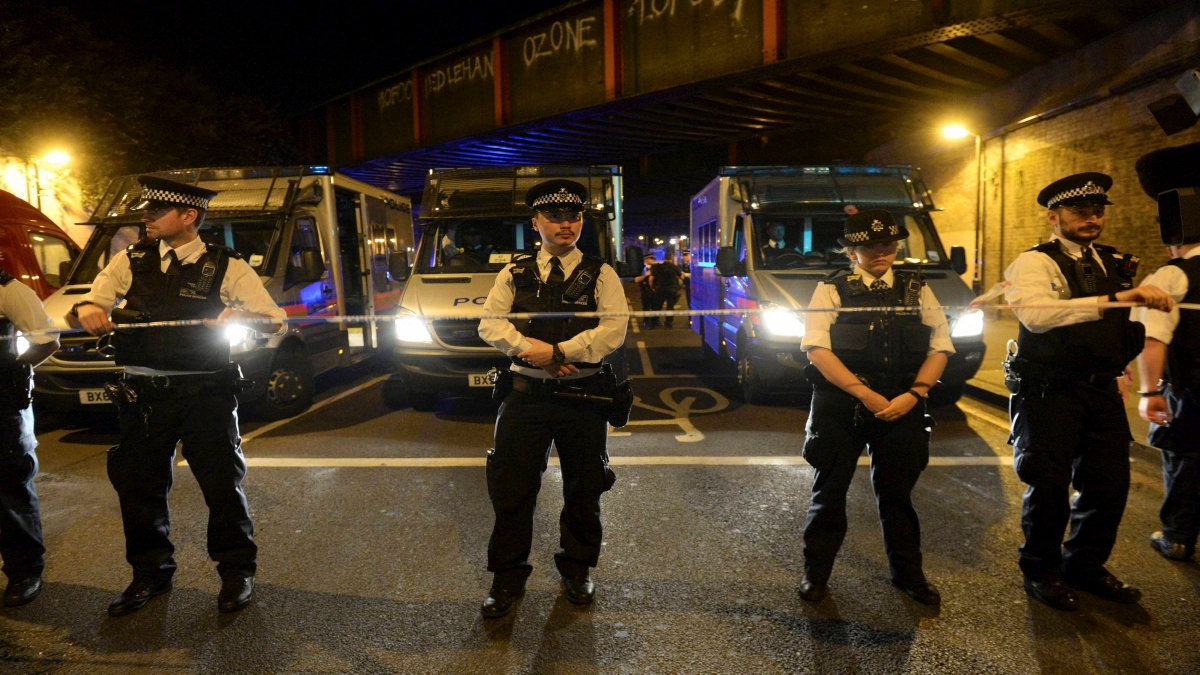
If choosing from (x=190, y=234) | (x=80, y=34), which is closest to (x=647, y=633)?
(x=190, y=234)

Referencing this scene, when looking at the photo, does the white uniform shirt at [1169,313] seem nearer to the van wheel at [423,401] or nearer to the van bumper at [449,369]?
the van bumper at [449,369]

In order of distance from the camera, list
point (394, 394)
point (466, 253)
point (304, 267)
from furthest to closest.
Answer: point (394, 394), point (466, 253), point (304, 267)

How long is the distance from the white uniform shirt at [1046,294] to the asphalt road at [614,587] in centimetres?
129

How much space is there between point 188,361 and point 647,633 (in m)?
2.37

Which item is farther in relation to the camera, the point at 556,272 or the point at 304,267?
the point at 304,267

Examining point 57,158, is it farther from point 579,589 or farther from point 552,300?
point 579,589

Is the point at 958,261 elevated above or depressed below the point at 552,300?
above

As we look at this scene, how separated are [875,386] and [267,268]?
6.02m

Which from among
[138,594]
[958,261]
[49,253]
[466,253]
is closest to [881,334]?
[138,594]

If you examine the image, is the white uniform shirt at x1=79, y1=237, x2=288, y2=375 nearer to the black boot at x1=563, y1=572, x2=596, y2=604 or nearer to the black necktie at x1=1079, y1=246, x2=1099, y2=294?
the black boot at x1=563, y1=572, x2=596, y2=604

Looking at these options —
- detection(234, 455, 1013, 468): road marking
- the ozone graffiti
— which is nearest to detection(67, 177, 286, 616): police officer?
detection(234, 455, 1013, 468): road marking

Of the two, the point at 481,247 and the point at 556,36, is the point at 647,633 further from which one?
the point at 556,36

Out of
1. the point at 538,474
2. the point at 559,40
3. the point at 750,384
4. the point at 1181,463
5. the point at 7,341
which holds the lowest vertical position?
the point at 750,384

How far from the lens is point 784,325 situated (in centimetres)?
664
